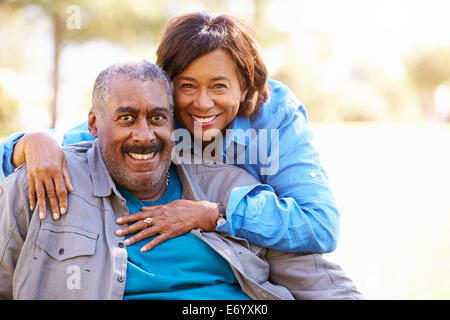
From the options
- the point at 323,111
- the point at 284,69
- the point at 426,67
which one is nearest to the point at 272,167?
the point at 284,69

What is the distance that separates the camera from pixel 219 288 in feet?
8.11

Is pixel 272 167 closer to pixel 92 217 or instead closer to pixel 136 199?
pixel 136 199

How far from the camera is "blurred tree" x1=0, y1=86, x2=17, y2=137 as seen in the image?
13.4 metres

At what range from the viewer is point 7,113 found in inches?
532

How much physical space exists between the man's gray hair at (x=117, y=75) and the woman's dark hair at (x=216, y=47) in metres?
0.26

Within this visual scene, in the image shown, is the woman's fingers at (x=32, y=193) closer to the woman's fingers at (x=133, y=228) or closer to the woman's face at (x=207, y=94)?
the woman's fingers at (x=133, y=228)

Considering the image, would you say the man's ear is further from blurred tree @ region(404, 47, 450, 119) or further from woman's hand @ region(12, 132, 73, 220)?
blurred tree @ region(404, 47, 450, 119)

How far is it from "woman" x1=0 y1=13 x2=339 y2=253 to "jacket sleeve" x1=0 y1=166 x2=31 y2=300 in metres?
0.06

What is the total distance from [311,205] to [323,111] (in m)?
18.0

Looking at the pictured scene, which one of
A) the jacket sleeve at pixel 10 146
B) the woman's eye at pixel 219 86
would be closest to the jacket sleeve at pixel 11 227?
the jacket sleeve at pixel 10 146

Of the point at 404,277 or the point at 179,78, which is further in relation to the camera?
the point at 404,277

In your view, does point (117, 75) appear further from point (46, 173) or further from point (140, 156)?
point (46, 173)

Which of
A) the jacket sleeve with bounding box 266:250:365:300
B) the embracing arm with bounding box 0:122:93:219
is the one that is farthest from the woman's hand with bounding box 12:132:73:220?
the jacket sleeve with bounding box 266:250:365:300

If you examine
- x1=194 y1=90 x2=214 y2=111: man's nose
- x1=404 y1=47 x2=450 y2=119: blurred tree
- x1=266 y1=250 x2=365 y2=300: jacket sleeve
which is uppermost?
x1=404 y1=47 x2=450 y2=119: blurred tree
